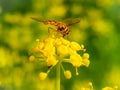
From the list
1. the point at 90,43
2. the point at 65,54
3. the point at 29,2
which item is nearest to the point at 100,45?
the point at 90,43

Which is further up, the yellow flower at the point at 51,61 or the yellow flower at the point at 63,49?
the yellow flower at the point at 63,49

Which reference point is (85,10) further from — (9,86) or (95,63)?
(9,86)

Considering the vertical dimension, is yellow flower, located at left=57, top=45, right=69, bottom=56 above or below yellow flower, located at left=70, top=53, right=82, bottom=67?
Result: above

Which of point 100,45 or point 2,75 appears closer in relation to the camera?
point 2,75

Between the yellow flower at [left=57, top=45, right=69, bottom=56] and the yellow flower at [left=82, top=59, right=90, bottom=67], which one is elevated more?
the yellow flower at [left=57, top=45, right=69, bottom=56]

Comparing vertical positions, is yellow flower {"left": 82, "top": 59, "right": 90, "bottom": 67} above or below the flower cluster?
below

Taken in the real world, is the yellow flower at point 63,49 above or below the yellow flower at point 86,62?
above

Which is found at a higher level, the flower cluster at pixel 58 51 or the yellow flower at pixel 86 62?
the flower cluster at pixel 58 51

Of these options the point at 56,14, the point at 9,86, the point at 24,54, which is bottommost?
the point at 9,86

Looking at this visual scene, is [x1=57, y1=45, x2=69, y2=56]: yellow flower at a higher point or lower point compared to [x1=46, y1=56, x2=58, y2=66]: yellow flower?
higher

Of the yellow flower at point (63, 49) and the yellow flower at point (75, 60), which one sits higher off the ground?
the yellow flower at point (63, 49)

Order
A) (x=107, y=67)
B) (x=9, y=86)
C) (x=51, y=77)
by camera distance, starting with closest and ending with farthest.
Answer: (x=9, y=86) < (x=51, y=77) < (x=107, y=67)
